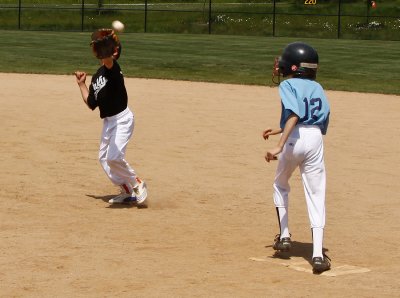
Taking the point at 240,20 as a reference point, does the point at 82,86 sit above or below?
above

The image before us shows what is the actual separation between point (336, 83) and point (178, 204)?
44.7ft

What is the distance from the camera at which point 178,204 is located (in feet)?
37.2

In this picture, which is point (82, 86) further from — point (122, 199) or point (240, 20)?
point (240, 20)

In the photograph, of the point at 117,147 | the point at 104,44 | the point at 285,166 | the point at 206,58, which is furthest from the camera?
the point at 206,58

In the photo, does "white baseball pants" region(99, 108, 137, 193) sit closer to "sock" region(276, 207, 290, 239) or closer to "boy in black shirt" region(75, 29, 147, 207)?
"boy in black shirt" region(75, 29, 147, 207)

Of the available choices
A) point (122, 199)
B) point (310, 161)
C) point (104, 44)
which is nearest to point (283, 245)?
point (310, 161)

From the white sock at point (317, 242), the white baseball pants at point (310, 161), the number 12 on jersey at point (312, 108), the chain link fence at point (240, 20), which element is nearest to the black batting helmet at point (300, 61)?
the number 12 on jersey at point (312, 108)

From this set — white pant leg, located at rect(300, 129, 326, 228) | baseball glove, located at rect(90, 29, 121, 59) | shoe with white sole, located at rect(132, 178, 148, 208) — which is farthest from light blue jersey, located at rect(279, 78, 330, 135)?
shoe with white sole, located at rect(132, 178, 148, 208)

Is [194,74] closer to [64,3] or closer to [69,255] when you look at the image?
[69,255]

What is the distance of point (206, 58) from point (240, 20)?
19.4 metres

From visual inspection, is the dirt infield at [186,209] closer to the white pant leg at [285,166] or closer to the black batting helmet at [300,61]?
the white pant leg at [285,166]

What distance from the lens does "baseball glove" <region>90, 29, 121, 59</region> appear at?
10.8 meters

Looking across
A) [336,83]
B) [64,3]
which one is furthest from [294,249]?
[64,3]

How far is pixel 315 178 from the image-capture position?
8.66 metres
